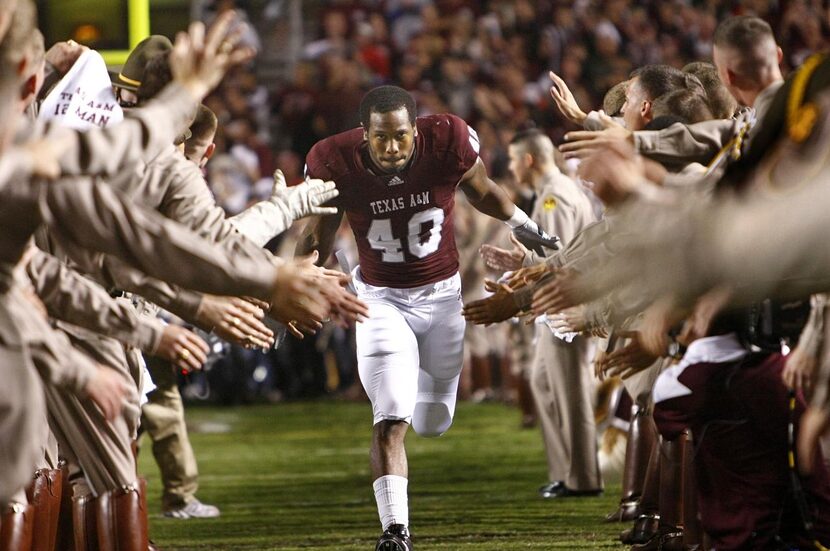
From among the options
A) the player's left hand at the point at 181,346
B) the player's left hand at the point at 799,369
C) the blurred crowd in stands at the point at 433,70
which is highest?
the blurred crowd in stands at the point at 433,70

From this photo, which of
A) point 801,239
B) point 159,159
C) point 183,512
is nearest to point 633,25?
point 183,512

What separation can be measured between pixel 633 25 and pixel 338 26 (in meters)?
3.85

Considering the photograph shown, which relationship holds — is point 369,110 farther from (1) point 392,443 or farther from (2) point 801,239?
(2) point 801,239

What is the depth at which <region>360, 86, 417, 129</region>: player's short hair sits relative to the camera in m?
6.24

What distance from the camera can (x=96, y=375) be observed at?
3.80 meters

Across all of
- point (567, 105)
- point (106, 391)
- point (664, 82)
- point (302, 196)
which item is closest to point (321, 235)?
point (302, 196)

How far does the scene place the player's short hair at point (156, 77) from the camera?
514 centimetres

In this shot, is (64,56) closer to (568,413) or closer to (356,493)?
(356,493)

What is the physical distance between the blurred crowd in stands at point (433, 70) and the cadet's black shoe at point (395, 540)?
9148 mm

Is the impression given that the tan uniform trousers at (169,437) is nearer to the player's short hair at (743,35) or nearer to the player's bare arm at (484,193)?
the player's bare arm at (484,193)

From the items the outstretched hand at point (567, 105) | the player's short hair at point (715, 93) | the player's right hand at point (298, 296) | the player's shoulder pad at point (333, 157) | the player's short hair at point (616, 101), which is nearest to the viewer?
the player's right hand at point (298, 296)

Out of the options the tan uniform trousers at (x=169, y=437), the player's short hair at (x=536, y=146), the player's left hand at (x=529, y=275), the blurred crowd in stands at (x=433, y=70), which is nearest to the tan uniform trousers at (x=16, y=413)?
the player's left hand at (x=529, y=275)

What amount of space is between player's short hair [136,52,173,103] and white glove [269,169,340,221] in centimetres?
64

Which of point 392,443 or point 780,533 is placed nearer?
point 780,533
